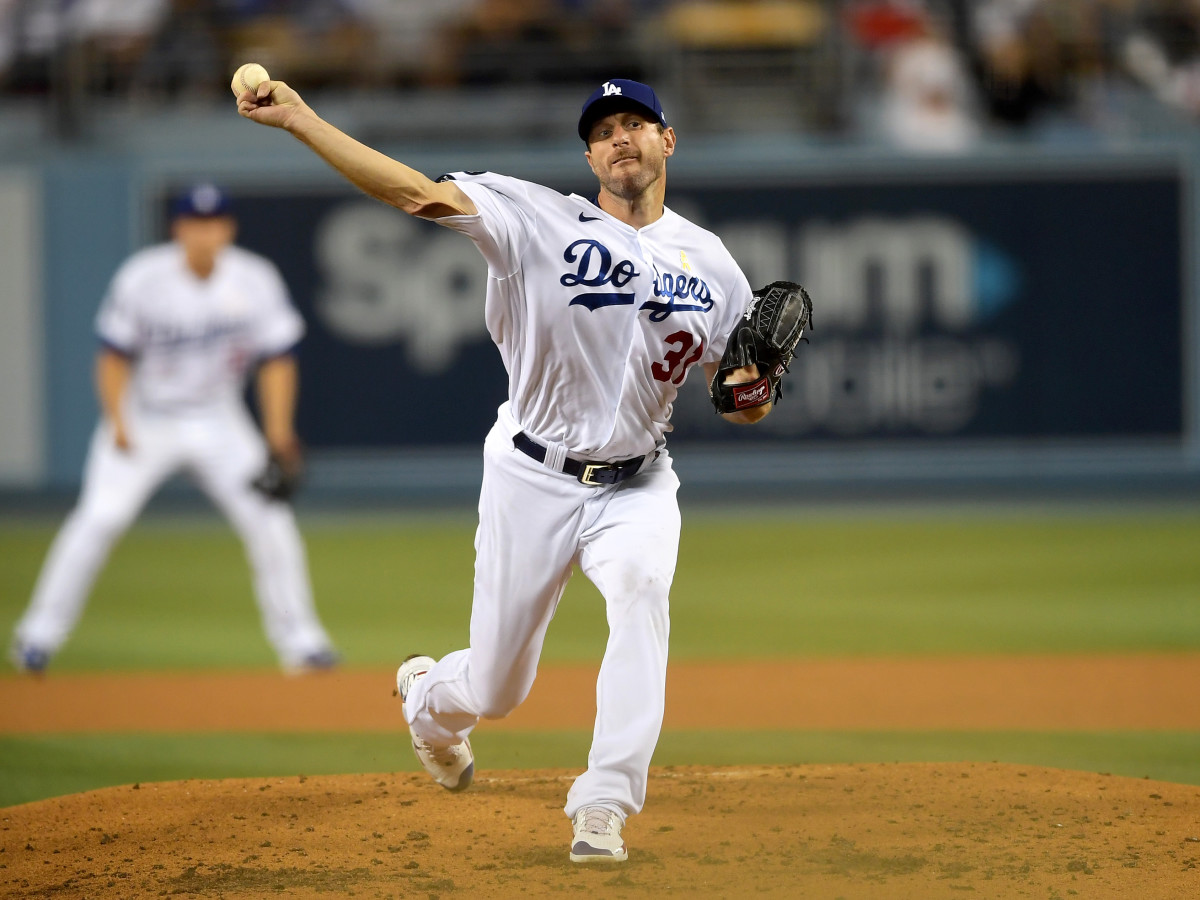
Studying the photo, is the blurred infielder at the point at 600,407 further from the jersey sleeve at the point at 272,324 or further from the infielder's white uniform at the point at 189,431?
the jersey sleeve at the point at 272,324

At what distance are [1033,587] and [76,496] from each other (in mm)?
8703

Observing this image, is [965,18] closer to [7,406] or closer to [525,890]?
[7,406]

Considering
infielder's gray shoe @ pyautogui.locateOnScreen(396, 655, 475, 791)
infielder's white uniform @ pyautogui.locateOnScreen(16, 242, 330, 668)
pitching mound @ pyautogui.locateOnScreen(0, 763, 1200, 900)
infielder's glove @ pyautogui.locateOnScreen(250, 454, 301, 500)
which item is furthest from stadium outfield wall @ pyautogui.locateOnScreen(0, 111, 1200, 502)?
infielder's gray shoe @ pyautogui.locateOnScreen(396, 655, 475, 791)

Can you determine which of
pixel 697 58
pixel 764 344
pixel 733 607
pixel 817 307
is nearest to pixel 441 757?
pixel 764 344

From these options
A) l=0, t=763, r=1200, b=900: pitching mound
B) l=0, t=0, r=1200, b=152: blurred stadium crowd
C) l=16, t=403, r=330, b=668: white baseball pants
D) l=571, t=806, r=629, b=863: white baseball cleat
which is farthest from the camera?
l=0, t=0, r=1200, b=152: blurred stadium crowd

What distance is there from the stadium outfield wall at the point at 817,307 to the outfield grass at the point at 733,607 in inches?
38.5

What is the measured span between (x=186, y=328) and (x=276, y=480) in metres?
1.00

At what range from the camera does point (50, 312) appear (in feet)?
46.4

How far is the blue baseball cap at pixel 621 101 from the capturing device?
4.41 m

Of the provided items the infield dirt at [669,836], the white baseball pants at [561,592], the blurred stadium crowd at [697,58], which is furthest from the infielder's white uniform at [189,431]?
the blurred stadium crowd at [697,58]

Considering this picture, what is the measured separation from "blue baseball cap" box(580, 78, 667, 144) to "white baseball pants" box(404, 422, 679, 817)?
3.24 feet

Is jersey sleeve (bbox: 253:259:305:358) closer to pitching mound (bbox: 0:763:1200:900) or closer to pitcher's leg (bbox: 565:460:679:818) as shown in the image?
pitching mound (bbox: 0:763:1200:900)

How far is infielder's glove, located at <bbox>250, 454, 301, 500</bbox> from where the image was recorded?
770 cm

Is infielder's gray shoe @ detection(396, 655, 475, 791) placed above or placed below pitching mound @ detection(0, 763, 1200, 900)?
above
